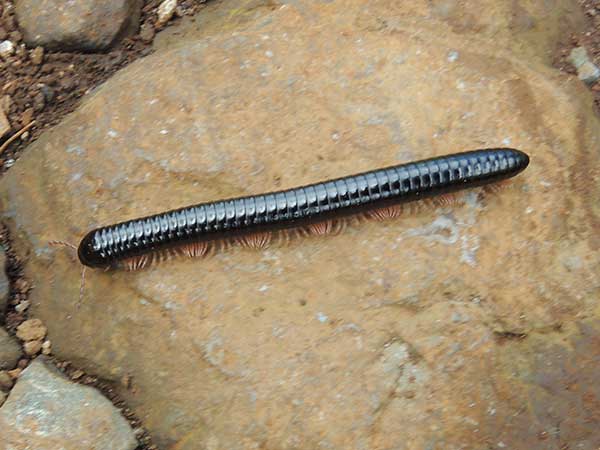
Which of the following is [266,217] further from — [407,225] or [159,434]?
[159,434]

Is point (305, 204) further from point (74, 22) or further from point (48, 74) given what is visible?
point (48, 74)

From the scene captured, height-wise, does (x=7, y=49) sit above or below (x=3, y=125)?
above

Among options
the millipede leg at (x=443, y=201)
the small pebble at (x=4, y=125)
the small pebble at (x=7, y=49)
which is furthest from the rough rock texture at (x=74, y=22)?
the millipede leg at (x=443, y=201)

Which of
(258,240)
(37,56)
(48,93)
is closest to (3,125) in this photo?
(48,93)

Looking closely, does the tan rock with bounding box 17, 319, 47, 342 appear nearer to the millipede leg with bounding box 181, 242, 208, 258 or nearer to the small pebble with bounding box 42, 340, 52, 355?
the small pebble with bounding box 42, 340, 52, 355

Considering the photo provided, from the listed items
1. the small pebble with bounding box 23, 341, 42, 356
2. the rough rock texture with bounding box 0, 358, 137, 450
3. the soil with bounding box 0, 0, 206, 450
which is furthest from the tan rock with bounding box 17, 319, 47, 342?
the soil with bounding box 0, 0, 206, 450

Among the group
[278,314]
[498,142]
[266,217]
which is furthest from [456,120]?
[278,314]
